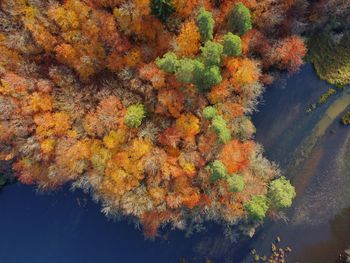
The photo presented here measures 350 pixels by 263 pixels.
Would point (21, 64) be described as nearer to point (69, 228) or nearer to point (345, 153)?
point (69, 228)

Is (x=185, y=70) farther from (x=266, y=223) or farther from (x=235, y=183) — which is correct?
(x=266, y=223)

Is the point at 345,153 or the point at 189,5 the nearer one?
the point at 189,5

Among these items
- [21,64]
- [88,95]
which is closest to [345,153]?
[88,95]

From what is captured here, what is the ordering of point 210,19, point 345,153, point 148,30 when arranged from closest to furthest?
point 210,19, point 148,30, point 345,153

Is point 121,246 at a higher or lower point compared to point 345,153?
lower

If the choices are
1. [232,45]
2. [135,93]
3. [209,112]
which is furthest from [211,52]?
A: [135,93]

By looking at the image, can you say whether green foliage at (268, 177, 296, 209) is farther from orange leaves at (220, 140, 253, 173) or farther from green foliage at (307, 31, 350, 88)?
green foliage at (307, 31, 350, 88)
